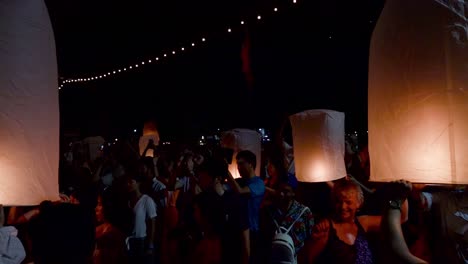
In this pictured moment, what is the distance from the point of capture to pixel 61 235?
4.23 meters

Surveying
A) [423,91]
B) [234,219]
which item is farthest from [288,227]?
[423,91]

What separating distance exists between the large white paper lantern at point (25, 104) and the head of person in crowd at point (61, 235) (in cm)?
198

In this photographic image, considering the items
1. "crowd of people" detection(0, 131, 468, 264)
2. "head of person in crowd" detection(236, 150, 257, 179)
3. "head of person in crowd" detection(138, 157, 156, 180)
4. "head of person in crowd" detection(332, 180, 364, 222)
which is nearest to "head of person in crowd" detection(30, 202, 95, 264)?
"crowd of people" detection(0, 131, 468, 264)

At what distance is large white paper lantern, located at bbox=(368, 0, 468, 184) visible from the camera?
1.83 meters

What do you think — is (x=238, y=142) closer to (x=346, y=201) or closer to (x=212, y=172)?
(x=212, y=172)

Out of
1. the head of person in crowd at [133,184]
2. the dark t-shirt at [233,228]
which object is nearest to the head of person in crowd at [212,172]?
the dark t-shirt at [233,228]

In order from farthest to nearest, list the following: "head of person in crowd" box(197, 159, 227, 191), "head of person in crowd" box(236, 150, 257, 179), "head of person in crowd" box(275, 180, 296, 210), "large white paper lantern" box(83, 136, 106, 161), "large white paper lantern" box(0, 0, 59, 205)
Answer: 1. "large white paper lantern" box(83, 136, 106, 161)
2. "head of person in crowd" box(236, 150, 257, 179)
3. "head of person in crowd" box(197, 159, 227, 191)
4. "head of person in crowd" box(275, 180, 296, 210)
5. "large white paper lantern" box(0, 0, 59, 205)

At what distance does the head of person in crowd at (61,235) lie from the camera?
13.9 ft

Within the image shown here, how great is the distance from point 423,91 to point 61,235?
12.5 feet

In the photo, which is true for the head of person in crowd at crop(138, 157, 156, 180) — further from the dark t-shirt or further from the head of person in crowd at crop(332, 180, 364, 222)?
the head of person in crowd at crop(332, 180, 364, 222)

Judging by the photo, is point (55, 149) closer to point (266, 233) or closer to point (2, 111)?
point (2, 111)

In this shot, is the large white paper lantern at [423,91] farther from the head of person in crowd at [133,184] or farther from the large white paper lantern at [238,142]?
the large white paper lantern at [238,142]

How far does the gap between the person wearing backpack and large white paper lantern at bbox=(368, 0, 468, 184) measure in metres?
1.64

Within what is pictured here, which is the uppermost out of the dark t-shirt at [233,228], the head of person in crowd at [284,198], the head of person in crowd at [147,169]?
the head of person in crowd at [147,169]
